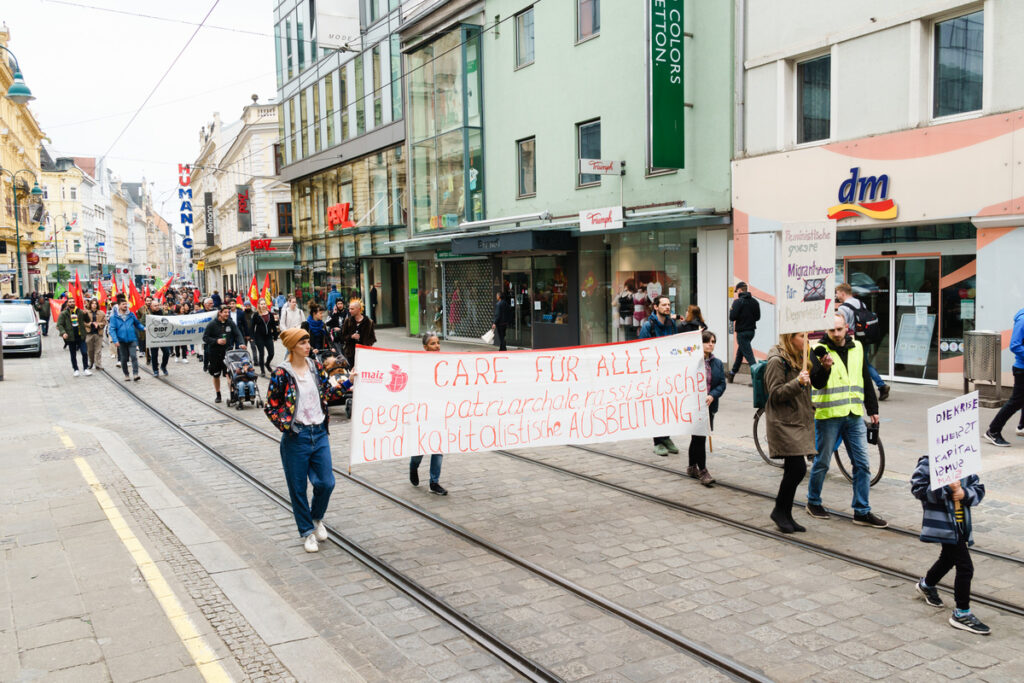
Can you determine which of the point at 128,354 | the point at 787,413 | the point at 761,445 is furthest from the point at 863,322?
the point at 128,354

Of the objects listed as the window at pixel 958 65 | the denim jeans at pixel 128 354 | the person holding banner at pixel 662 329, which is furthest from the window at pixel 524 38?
the person holding banner at pixel 662 329

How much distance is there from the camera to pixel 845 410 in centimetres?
712

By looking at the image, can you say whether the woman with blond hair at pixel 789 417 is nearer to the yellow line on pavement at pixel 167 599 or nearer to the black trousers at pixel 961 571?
the black trousers at pixel 961 571

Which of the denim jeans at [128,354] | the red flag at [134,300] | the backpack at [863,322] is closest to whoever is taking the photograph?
the backpack at [863,322]

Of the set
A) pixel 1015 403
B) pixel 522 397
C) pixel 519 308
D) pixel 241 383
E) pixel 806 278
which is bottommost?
pixel 241 383

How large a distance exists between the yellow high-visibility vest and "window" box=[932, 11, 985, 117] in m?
8.02

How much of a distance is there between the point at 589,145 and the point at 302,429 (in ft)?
49.8

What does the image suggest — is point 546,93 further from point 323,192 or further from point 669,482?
point 323,192

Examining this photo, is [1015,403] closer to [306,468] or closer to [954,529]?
[954,529]

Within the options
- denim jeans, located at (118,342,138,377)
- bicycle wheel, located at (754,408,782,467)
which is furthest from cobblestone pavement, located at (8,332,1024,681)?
denim jeans, located at (118,342,138,377)

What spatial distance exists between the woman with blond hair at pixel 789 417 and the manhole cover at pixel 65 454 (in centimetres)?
872

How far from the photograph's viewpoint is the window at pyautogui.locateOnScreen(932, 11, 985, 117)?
12.7 metres

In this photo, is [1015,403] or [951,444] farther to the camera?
[1015,403]

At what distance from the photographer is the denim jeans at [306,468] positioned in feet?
22.4
